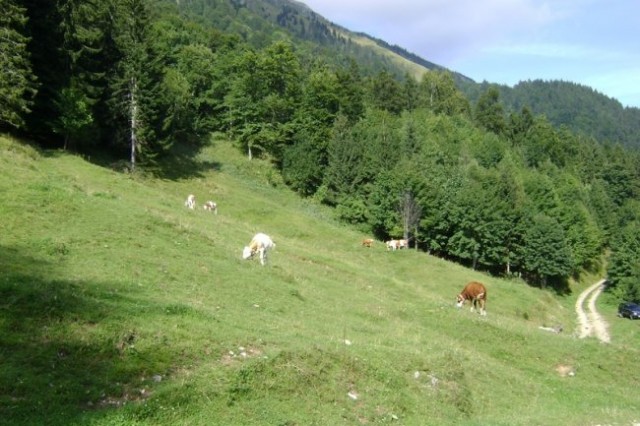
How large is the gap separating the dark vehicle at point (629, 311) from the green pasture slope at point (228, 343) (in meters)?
41.9

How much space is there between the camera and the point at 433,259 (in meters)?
60.1

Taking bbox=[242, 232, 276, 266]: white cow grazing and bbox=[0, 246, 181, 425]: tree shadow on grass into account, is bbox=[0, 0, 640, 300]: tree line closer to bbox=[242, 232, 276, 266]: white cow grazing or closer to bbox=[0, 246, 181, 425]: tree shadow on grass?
bbox=[242, 232, 276, 266]: white cow grazing

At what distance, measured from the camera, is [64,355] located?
13.0 metres

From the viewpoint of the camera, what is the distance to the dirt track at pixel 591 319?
53.0 metres

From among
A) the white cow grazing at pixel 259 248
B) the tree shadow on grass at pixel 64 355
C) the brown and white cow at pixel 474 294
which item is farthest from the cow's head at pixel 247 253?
the brown and white cow at pixel 474 294

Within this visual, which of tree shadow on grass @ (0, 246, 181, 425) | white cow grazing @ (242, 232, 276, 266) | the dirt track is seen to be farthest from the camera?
the dirt track

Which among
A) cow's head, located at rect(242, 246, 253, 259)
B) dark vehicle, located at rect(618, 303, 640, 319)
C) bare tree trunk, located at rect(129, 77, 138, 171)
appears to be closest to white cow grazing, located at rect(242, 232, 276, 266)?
cow's head, located at rect(242, 246, 253, 259)

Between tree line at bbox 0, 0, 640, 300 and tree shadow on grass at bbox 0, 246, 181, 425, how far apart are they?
35277 mm

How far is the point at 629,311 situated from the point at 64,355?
70.3 m

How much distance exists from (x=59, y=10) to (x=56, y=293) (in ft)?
153

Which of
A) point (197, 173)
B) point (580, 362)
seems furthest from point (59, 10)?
point (580, 362)

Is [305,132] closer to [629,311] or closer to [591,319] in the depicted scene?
[591,319]

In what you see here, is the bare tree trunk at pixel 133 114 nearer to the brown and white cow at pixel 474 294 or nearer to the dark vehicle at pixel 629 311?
the brown and white cow at pixel 474 294

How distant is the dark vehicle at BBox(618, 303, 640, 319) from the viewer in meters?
65.9
